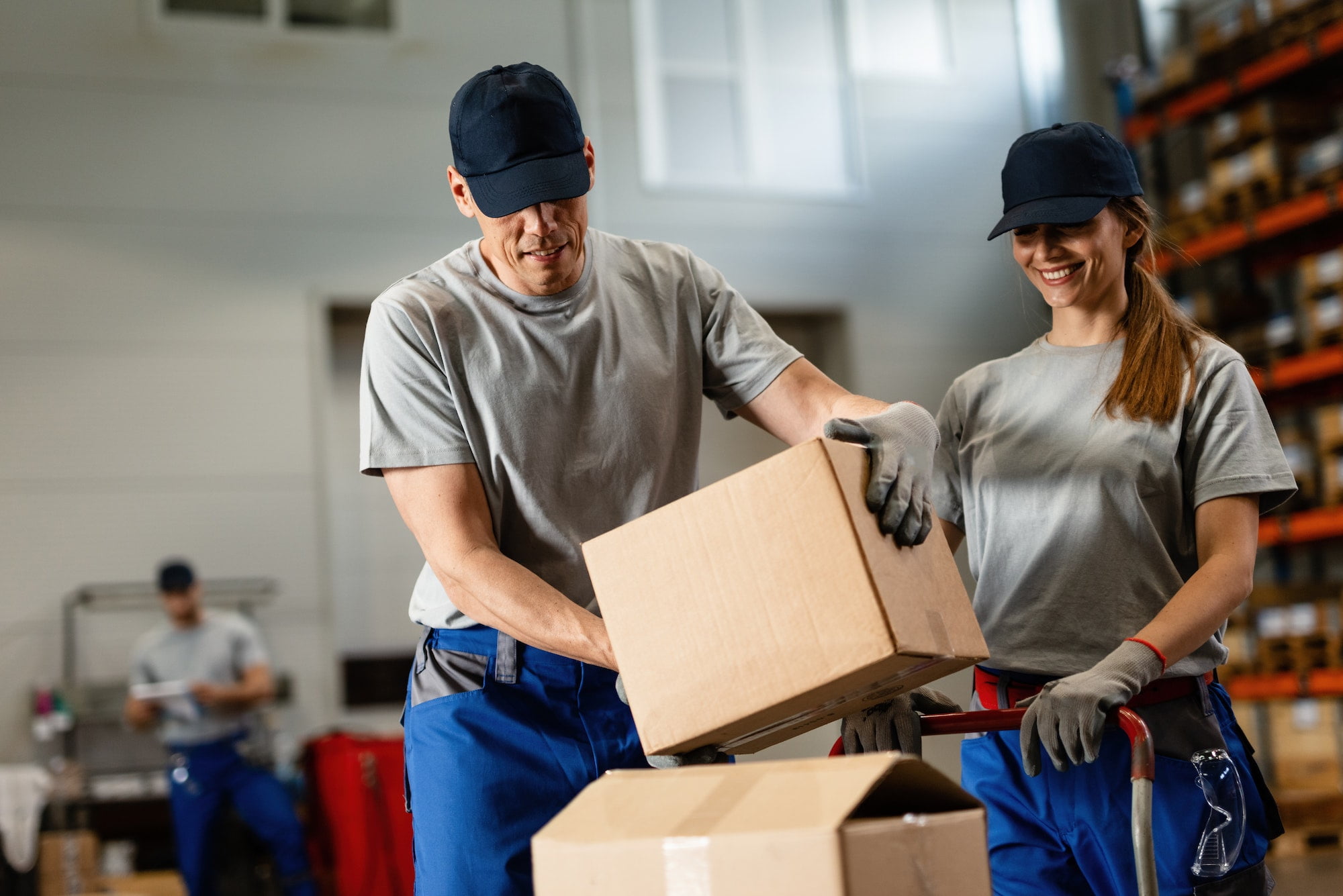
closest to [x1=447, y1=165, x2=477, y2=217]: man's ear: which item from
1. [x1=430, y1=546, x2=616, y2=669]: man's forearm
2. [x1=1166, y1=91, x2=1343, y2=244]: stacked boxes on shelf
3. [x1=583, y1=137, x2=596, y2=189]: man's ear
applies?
[x1=583, y1=137, x2=596, y2=189]: man's ear

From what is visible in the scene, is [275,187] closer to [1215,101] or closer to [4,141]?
[4,141]

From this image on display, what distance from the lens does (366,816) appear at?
16.5ft

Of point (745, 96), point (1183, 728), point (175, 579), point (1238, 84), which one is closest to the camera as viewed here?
point (1183, 728)

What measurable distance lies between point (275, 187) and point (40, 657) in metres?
2.48

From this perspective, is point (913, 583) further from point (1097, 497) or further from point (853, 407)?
point (1097, 497)

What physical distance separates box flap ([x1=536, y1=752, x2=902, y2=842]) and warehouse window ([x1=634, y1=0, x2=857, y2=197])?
5.96 metres

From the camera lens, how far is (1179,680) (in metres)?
1.64

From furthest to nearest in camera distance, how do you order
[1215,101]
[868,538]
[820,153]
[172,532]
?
[820,153] → [172,532] → [1215,101] → [868,538]

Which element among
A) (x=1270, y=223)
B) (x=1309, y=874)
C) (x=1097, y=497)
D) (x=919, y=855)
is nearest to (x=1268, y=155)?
(x=1270, y=223)

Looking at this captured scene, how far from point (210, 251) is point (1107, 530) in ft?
17.7

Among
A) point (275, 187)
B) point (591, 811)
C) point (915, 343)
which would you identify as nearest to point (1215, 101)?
point (915, 343)

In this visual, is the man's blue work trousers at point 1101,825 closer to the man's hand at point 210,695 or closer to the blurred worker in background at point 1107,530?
the blurred worker in background at point 1107,530

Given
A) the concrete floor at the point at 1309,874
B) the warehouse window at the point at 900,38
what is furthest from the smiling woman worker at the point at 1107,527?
the warehouse window at the point at 900,38

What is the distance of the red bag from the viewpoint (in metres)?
5.00
